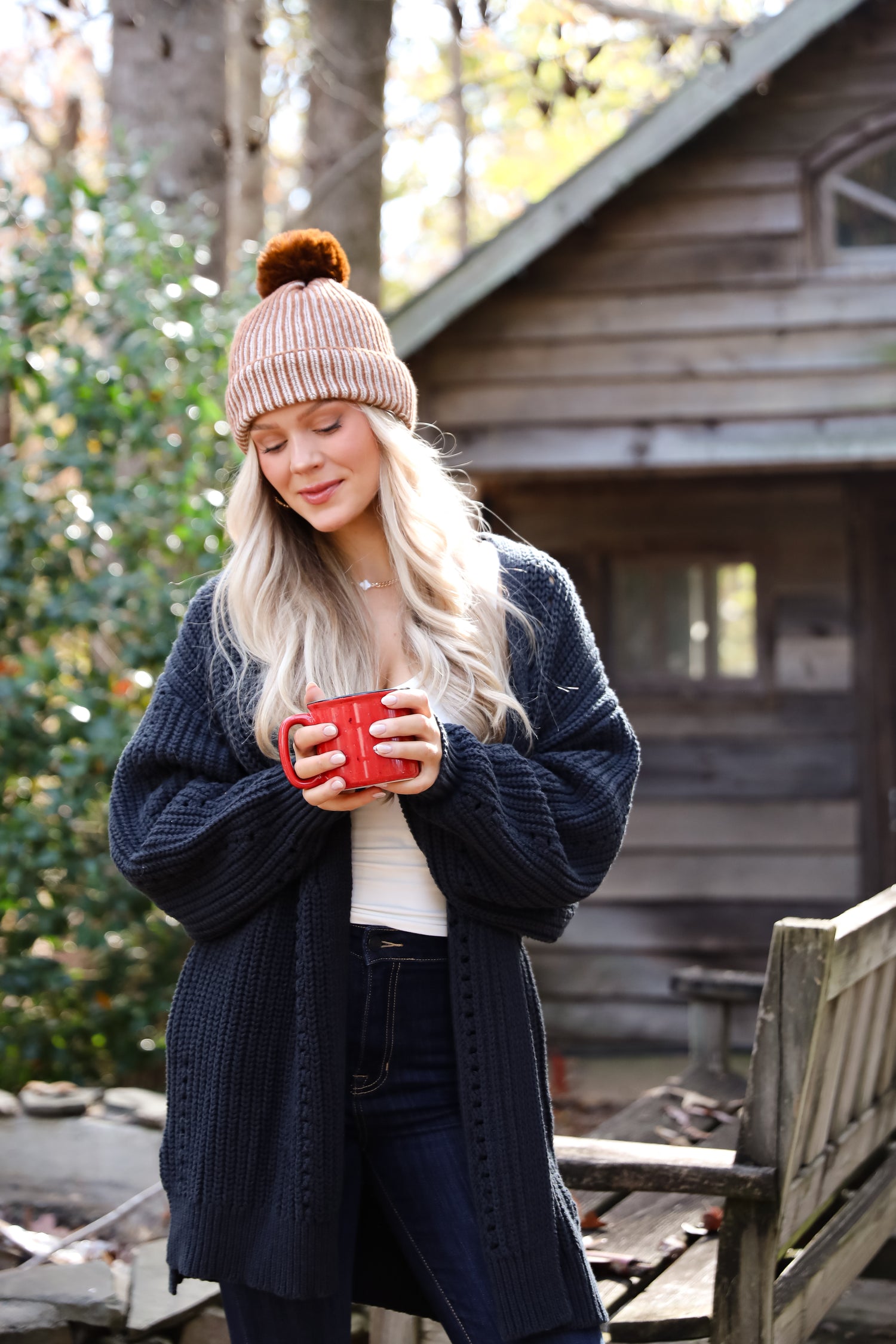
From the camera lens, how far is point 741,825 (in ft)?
22.2

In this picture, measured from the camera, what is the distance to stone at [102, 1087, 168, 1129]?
446 centimetres

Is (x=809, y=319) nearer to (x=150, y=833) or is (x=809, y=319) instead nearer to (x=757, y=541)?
(x=757, y=541)

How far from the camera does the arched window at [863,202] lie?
6.09m

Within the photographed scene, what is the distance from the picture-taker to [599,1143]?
2.69 m

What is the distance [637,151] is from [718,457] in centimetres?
129

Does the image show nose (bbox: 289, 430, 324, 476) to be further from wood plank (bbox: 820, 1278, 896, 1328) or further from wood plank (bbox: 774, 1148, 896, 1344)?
wood plank (bbox: 820, 1278, 896, 1328)

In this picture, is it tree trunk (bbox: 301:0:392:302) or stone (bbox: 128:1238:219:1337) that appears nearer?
stone (bbox: 128:1238:219:1337)

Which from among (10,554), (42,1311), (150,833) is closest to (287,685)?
(150,833)

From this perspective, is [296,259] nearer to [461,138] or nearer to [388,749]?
[388,749]

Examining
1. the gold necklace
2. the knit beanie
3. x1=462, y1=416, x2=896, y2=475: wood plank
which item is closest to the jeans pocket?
the gold necklace

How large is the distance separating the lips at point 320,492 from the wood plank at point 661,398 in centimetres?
405

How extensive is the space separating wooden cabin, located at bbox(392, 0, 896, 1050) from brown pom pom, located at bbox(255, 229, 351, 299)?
3579mm

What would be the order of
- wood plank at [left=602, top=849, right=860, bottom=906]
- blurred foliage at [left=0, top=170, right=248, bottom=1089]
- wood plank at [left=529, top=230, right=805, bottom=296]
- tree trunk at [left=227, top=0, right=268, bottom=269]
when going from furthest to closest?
tree trunk at [left=227, top=0, right=268, bottom=269], wood plank at [left=602, top=849, right=860, bottom=906], wood plank at [left=529, top=230, right=805, bottom=296], blurred foliage at [left=0, top=170, right=248, bottom=1089]

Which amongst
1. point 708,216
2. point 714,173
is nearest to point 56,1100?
point 708,216
